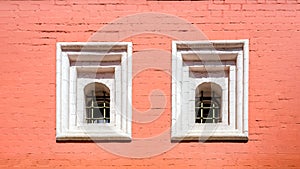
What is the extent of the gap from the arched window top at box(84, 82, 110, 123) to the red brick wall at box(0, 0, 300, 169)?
0.29 meters

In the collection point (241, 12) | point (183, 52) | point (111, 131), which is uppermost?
point (241, 12)

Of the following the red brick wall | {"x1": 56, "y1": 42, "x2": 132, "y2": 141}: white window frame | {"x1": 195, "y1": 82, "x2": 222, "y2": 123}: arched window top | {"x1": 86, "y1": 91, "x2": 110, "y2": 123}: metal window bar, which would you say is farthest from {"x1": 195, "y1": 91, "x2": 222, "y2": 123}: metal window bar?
{"x1": 86, "y1": 91, "x2": 110, "y2": 123}: metal window bar

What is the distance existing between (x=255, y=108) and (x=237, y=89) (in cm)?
22

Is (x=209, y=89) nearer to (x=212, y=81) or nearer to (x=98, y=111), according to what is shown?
(x=212, y=81)

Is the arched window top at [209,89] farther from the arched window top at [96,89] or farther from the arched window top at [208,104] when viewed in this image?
the arched window top at [96,89]

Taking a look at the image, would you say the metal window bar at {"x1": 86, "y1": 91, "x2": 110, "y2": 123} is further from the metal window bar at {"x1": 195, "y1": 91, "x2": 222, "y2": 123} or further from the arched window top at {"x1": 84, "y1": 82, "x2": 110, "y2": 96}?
the metal window bar at {"x1": 195, "y1": 91, "x2": 222, "y2": 123}

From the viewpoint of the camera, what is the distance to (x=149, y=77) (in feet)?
16.2

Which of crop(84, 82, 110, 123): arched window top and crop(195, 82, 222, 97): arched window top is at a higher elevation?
crop(195, 82, 222, 97): arched window top

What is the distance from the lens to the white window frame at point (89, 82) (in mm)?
4926

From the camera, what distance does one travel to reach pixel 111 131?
4.95m

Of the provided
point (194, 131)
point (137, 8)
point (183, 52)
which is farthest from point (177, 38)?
point (194, 131)

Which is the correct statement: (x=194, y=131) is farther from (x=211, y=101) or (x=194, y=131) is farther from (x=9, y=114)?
(x=9, y=114)

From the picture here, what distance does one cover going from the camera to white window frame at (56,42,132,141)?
16.2ft

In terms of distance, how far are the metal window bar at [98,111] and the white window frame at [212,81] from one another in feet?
2.03
